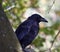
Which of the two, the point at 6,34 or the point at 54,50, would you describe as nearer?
the point at 6,34

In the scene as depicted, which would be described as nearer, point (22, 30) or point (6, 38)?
point (6, 38)

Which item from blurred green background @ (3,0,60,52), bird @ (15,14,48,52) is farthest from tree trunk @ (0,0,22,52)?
blurred green background @ (3,0,60,52)

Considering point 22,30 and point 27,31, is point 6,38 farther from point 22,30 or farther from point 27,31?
point 27,31

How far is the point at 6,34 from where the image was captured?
332cm

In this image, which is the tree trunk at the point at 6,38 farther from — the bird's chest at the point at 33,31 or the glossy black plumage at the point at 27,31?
the bird's chest at the point at 33,31

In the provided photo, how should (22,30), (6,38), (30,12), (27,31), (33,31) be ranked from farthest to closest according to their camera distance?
(30,12) → (33,31) → (27,31) → (22,30) → (6,38)

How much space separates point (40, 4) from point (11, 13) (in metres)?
0.85

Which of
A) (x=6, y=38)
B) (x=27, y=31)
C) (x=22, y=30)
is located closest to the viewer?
(x=6, y=38)

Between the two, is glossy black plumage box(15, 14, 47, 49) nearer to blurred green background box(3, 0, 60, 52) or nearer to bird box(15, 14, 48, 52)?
bird box(15, 14, 48, 52)

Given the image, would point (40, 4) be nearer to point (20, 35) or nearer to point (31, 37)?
point (31, 37)

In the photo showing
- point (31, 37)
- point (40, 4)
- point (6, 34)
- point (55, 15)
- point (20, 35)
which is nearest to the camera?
point (6, 34)

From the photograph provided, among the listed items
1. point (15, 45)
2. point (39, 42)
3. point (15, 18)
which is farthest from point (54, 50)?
point (15, 45)

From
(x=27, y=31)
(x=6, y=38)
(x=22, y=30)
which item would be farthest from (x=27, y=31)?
(x=6, y=38)

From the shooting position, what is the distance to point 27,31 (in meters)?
4.93
